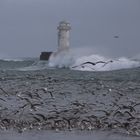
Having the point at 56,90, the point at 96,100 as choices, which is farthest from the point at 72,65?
the point at 96,100

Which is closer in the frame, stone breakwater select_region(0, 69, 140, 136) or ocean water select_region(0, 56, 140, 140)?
ocean water select_region(0, 56, 140, 140)

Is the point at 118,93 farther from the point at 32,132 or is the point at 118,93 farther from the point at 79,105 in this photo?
the point at 32,132

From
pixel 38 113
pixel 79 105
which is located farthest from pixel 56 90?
pixel 38 113

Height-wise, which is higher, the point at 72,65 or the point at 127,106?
the point at 72,65

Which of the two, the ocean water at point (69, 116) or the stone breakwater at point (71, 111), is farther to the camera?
the stone breakwater at point (71, 111)

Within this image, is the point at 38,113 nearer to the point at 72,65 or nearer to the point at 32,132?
the point at 32,132

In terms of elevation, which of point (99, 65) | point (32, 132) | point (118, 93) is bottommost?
point (32, 132)

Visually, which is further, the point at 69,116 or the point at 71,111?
the point at 71,111

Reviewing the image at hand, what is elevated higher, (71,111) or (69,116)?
(71,111)

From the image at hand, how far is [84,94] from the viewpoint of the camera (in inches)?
1075

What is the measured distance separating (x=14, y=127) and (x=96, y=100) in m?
7.35

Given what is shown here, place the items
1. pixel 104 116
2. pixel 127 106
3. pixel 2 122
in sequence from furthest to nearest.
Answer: pixel 127 106
pixel 104 116
pixel 2 122

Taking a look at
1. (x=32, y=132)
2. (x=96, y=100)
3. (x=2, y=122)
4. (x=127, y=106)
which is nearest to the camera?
(x=32, y=132)

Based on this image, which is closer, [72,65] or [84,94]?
[84,94]
